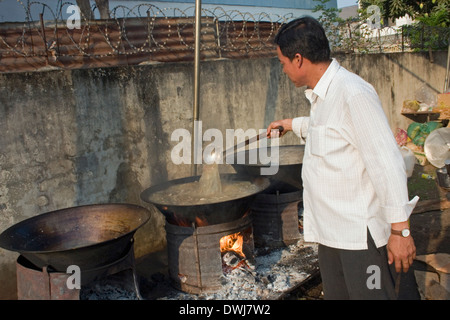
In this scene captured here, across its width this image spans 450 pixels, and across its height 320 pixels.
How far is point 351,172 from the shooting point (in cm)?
270

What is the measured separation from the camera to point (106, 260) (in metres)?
3.75

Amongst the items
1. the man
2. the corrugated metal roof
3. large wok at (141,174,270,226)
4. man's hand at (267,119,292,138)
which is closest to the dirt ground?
large wok at (141,174,270,226)

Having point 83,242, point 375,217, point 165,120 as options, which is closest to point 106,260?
point 83,242

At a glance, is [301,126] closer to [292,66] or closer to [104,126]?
[292,66]

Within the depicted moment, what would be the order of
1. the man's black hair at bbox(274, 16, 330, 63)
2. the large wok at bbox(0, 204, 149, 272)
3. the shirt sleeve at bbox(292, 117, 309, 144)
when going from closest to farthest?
1. the man's black hair at bbox(274, 16, 330, 63)
2. the large wok at bbox(0, 204, 149, 272)
3. the shirt sleeve at bbox(292, 117, 309, 144)

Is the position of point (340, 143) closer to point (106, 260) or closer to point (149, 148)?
point (106, 260)

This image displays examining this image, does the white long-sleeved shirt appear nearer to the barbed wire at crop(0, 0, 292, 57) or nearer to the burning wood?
the burning wood

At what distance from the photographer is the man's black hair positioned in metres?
2.72

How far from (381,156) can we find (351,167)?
27 cm

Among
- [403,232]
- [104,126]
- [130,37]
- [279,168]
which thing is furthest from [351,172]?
[130,37]

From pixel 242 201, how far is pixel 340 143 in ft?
6.16

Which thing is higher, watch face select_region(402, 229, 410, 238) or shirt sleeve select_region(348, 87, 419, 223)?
shirt sleeve select_region(348, 87, 419, 223)
